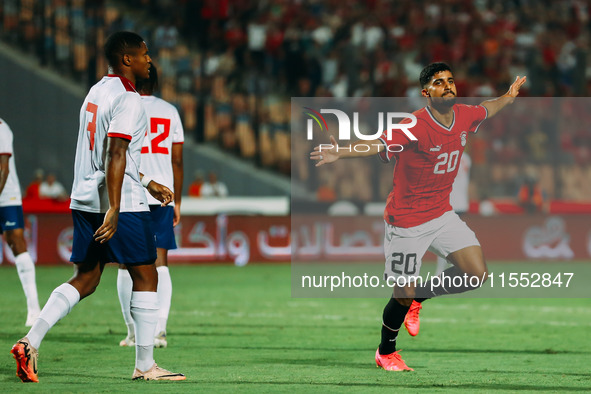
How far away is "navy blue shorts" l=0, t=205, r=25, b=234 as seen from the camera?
30.2 ft

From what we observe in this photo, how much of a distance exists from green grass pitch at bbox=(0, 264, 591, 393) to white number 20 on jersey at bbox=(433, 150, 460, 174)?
1.38 meters

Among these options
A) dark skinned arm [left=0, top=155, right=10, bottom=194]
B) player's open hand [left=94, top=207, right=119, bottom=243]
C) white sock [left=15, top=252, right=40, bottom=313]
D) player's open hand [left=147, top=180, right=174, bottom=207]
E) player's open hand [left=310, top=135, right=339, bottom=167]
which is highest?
player's open hand [left=310, top=135, right=339, bottom=167]

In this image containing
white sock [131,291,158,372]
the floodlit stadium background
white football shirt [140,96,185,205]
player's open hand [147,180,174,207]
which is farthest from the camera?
the floodlit stadium background

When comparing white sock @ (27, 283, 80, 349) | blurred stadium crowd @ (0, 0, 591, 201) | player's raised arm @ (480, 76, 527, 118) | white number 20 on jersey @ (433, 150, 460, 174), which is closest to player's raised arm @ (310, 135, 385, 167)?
white number 20 on jersey @ (433, 150, 460, 174)

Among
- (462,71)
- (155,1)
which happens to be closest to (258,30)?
(155,1)

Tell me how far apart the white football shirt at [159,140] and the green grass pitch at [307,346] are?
1.41 meters

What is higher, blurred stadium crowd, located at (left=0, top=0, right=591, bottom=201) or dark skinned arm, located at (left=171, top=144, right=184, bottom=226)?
blurred stadium crowd, located at (left=0, top=0, right=591, bottom=201)

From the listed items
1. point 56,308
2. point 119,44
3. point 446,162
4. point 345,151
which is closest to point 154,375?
point 56,308

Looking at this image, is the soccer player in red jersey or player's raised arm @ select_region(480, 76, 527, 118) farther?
player's raised arm @ select_region(480, 76, 527, 118)

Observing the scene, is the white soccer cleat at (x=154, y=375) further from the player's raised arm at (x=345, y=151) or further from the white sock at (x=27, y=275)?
the white sock at (x=27, y=275)

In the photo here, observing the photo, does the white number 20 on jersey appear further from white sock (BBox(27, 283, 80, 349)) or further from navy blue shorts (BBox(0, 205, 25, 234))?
navy blue shorts (BBox(0, 205, 25, 234))

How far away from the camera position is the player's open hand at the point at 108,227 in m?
5.71

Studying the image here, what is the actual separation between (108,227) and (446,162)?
245 cm

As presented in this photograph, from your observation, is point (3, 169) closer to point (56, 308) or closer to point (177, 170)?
point (177, 170)
